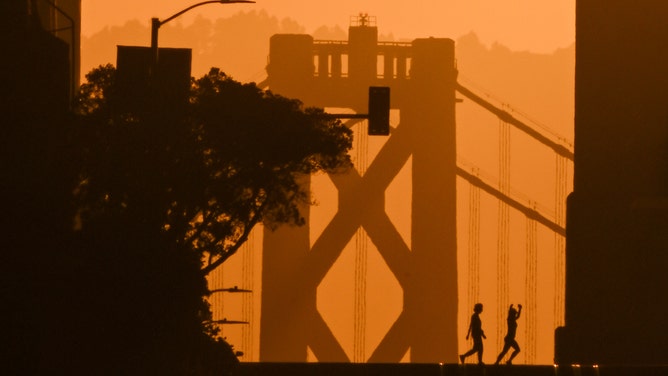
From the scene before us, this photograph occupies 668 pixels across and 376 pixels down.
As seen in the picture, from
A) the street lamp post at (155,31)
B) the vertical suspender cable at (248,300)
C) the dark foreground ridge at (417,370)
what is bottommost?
the dark foreground ridge at (417,370)

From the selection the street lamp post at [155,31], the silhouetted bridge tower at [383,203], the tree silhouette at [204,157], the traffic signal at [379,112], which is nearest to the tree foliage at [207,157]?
the tree silhouette at [204,157]

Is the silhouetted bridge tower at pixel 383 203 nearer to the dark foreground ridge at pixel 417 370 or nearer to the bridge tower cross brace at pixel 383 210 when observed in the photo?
the bridge tower cross brace at pixel 383 210

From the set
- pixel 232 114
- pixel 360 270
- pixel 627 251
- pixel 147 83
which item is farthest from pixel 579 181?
pixel 360 270

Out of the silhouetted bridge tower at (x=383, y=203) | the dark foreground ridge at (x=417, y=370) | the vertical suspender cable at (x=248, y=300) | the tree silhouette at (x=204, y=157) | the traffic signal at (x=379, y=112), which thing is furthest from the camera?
the vertical suspender cable at (x=248, y=300)

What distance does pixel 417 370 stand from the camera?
1227 inches

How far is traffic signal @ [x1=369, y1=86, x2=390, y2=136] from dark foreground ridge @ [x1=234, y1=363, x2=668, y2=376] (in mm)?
4846

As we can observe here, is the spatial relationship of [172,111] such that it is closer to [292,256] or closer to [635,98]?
[635,98]

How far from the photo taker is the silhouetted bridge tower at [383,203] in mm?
66062

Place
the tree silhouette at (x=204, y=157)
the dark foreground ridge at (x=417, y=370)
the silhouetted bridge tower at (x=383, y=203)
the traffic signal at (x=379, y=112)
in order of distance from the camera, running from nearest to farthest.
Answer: the traffic signal at (x=379, y=112)
the dark foreground ridge at (x=417, y=370)
the tree silhouette at (x=204, y=157)
the silhouetted bridge tower at (x=383, y=203)

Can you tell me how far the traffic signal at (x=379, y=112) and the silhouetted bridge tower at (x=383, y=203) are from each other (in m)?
34.9

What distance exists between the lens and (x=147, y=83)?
31.6 metres

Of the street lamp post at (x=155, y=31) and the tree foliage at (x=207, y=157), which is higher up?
the street lamp post at (x=155, y=31)

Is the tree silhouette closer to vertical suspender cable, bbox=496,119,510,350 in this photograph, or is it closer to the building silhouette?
the building silhouette

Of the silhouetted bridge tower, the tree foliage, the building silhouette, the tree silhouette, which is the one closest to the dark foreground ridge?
the tree foliage
